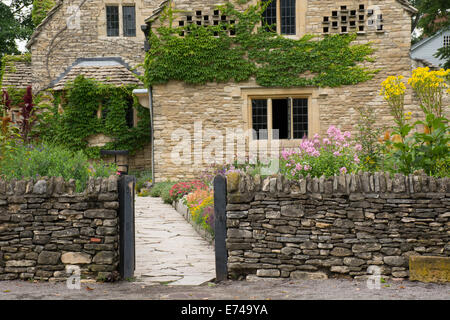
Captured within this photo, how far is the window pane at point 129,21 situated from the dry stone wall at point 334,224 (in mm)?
15575

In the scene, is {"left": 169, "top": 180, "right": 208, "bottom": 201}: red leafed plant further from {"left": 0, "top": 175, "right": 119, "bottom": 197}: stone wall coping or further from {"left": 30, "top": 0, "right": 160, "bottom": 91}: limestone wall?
{"left": 30, "top": 0, "right": 160, "bottom": 91}: limestone wall

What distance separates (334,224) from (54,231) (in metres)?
3.35

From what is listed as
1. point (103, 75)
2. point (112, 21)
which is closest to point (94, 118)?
point (103, 75)

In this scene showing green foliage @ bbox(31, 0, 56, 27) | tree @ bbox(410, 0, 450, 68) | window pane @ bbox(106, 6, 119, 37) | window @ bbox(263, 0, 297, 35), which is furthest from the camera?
green foliage @ bbox(31, 0, 56, 27)

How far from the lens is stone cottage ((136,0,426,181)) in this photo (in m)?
13.6

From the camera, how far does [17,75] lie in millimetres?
19703

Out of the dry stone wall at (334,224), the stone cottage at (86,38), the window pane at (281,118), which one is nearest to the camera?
the dry stone wall at (334,224)

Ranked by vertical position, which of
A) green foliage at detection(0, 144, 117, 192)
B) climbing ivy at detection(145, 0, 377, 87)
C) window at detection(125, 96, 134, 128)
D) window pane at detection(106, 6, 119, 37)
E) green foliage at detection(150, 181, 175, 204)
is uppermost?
window pane at detection(106, 6, 119, 37)

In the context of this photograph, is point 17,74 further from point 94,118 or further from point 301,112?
point 301,112

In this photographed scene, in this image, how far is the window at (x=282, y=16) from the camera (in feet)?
45.7

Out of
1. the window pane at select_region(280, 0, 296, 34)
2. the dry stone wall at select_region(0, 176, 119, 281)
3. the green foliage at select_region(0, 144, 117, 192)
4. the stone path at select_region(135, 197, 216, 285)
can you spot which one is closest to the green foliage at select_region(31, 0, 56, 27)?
the window pane at select_region(280, 0, 296, 34)

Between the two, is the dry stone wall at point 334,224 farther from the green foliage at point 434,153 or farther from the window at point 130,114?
the window at point 130,114

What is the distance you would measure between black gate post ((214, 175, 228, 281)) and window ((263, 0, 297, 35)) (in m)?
9.49

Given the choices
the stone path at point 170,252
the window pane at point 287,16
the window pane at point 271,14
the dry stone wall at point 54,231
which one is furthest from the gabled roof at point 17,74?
the dry stone wall at point 54,231
